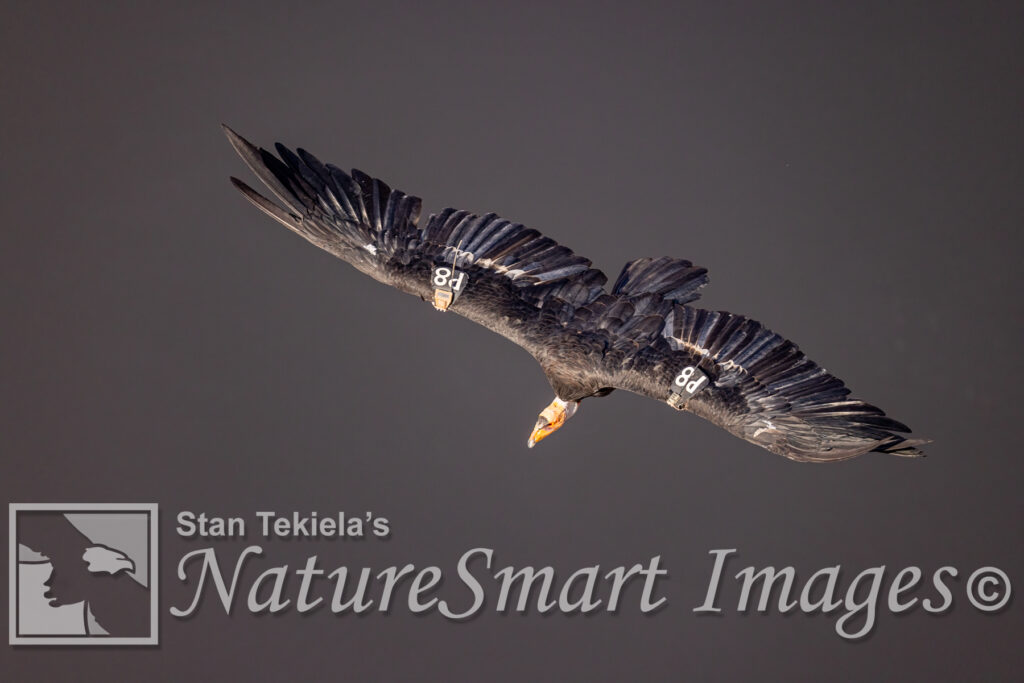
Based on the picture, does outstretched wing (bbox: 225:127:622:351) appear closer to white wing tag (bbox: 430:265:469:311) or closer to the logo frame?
white wing tag (bbox: 430:265:469:311)

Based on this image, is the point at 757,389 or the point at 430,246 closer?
the point at 757,389

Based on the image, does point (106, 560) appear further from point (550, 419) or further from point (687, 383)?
point (687, 383)

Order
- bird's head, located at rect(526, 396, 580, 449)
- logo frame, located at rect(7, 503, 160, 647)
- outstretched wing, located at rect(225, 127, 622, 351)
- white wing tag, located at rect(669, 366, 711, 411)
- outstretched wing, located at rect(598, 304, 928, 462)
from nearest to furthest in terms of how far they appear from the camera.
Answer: outstretched wing, located at rect(598, 304, 928, 462) → white wing tag, located at rect(669, 366, 711, 411) → outstretched wing, located at rect(225, 127, 622, 351) → bird's head, located at rect(526, 396, 580, 449) → logo frame, located at rect(7, 503, 160, 647)

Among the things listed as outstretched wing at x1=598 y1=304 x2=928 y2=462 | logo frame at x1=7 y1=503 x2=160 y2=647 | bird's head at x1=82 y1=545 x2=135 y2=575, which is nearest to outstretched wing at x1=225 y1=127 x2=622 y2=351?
outstretched wing at x1=598 y1=304 x2=928 y2=462

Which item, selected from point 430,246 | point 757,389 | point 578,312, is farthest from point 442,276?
point 757,389

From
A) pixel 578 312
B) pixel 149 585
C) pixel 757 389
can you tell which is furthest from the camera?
pixel 149 585

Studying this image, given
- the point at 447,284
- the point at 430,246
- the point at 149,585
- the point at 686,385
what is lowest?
the point at 149,585

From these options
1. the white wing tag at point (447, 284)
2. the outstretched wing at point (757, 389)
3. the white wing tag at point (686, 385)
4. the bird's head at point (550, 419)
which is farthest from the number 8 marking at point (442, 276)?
the white wing tag at point (686, 385)
